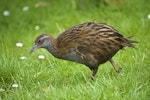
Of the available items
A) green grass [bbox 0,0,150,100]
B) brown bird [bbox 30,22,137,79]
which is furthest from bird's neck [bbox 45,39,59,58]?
green grass [bbox 0,0,150,100]

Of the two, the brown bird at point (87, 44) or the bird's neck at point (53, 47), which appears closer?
the brown bird at point (87, 44)

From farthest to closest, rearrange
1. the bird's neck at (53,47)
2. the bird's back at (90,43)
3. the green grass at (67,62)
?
the bird's neck at (53,47) → the bird's back at (90,43) → the green grass at (67,62)

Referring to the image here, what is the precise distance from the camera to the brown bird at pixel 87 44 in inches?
247

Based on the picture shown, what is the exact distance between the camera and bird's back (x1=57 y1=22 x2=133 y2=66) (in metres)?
6.27

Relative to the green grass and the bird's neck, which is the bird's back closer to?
the bird's neck

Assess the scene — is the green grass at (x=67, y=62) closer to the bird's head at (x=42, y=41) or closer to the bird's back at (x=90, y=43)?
the bird's back at (x=90, y=43)

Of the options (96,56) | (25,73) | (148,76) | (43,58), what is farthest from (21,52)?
(148,76)

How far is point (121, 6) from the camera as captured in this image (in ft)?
32.0

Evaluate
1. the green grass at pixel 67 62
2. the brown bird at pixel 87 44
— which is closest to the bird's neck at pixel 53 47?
the brown bird at pixel 87 44

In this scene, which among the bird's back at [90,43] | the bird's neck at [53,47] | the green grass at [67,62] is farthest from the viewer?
the bird's neck at [53,47]

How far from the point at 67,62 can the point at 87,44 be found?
37.9 inches

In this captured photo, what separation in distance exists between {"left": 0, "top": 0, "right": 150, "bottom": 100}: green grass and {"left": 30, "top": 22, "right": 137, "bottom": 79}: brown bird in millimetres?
252

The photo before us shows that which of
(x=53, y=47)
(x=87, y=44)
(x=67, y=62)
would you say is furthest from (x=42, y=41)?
(x=67, y=62)

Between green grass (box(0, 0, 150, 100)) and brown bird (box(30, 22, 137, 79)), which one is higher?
brown bird (box(30, 22, 137, 79))
